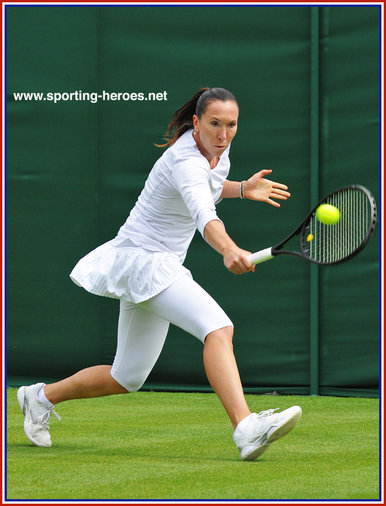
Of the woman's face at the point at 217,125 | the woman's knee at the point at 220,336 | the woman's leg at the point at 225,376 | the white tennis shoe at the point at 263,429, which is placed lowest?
the white tennis shoe at the point at 263,429

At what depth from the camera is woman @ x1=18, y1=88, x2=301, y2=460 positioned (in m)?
3.66

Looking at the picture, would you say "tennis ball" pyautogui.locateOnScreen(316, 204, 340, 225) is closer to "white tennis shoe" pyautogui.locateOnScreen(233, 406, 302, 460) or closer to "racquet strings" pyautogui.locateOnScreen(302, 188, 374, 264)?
"racquet strings" pyautogui.locateOnScreen(302, 188, 374, 264)

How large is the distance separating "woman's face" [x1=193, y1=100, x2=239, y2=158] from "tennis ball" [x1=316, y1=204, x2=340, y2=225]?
0.46 metres

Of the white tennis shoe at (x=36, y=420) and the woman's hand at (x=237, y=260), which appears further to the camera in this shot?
the white tennis shoe at (x=36, y=420)

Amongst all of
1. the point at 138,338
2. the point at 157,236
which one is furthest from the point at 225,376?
the point at 157,236

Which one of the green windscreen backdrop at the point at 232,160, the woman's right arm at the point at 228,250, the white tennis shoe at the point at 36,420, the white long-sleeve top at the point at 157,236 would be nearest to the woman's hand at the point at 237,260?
the woman's right arm at the point at 228,250

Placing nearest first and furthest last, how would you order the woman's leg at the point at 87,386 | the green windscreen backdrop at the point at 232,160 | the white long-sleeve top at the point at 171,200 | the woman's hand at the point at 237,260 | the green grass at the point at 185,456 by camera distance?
the green grass at the point at 185,456 → the woman's hand at the point at 237,260 → the white long-sleeve top at the point at 171,200 → the woman's leg at the point at 87,386 → the green windscreen backdrop at the point at 232,160

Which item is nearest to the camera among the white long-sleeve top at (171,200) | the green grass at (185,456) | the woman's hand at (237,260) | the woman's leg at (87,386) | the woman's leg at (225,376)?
the green grass at (185,456)

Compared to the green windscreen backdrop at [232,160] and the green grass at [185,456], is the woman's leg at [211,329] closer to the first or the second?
the green grass at [185,456]

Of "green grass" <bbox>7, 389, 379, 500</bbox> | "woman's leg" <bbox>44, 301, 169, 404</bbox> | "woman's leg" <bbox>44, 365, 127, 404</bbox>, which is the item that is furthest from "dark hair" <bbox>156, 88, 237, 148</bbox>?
"green grass" <bbox>7, 389, 379, 500</bbox>

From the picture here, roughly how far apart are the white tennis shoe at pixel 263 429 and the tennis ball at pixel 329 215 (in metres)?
0.69

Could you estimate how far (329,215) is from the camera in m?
3.74

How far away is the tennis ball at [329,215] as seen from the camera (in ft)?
12.3

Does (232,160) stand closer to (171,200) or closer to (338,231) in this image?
(171,200)
